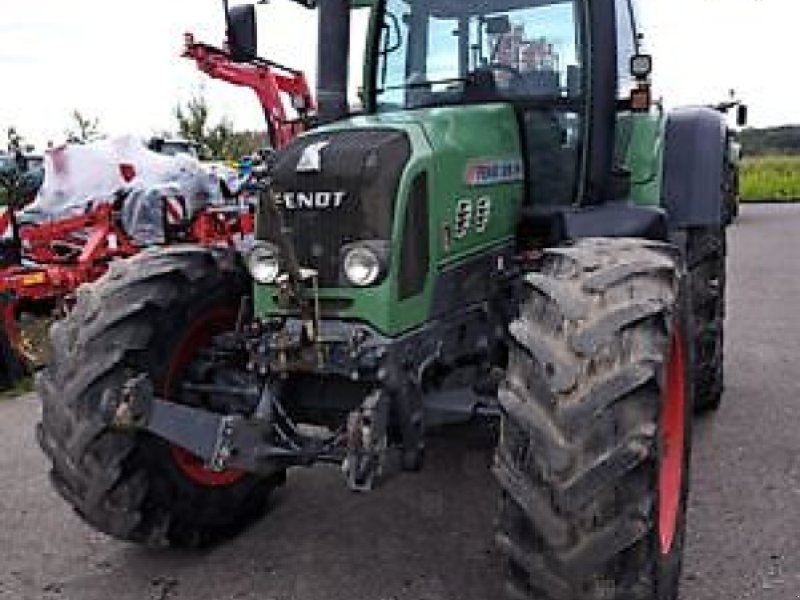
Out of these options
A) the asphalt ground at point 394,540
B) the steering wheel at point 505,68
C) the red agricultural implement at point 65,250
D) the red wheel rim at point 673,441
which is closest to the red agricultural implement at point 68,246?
the red agricultural implement at point 65,250

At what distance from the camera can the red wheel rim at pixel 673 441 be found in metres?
3.48

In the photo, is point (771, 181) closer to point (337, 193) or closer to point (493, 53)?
point (493, 53)

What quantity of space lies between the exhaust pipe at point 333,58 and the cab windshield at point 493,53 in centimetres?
31

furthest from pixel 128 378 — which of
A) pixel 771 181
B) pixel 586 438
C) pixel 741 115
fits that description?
pixel 771 181

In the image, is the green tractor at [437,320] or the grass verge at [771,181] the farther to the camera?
the grass verge at [771,181]

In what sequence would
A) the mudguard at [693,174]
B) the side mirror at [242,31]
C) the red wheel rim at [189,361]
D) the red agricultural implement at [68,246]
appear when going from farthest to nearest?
1. the red agricultural implement at [68,246]
2. the mudguard at [693,174]
3. the side mirror at [242,31]
4. the red wheel rim at [189,361]

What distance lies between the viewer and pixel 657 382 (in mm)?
3092

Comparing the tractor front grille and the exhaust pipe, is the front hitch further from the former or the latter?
the exhaust pipe

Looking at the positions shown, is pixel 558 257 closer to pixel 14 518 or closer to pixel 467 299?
pixel 467 299

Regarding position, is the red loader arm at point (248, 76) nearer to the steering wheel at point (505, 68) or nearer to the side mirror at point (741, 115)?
the steering wheel at point (505, 68)

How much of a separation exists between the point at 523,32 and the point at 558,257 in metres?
1.48

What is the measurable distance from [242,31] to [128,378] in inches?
59.4

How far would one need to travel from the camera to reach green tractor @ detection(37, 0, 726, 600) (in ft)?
9.96

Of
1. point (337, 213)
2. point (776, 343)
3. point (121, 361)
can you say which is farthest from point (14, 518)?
point (776, 343)
